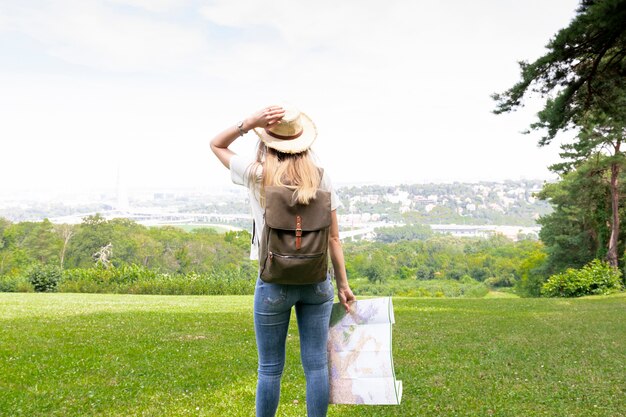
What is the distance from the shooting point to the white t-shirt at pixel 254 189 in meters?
2.68

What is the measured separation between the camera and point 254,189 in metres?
2.69

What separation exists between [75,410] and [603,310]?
45.0 ft

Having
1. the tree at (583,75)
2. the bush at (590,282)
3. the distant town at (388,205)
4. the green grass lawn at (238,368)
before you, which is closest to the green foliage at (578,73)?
the tree at (583,75)

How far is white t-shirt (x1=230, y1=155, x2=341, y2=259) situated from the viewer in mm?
2684

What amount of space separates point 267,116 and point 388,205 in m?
135

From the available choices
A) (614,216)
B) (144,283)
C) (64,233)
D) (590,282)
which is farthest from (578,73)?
(64,233)

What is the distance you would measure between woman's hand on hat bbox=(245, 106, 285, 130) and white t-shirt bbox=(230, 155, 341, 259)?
20cm

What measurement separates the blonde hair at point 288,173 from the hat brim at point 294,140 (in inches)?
1.8

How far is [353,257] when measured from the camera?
203 feet

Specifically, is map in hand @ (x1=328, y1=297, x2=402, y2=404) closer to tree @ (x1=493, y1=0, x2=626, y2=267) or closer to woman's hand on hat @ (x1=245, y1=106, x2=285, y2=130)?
woman's hand on hat @ (x1=245, y1=106, x2=285, y2=130)

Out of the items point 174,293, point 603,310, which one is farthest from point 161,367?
point 174,293

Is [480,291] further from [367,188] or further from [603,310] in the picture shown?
[367,188]

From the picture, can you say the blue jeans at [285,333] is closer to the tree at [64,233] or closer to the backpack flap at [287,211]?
the backpack flap at [287,211]

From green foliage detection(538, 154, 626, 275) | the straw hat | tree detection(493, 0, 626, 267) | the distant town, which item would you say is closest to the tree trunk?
green foliage detection(538, 154, 626, 275)
